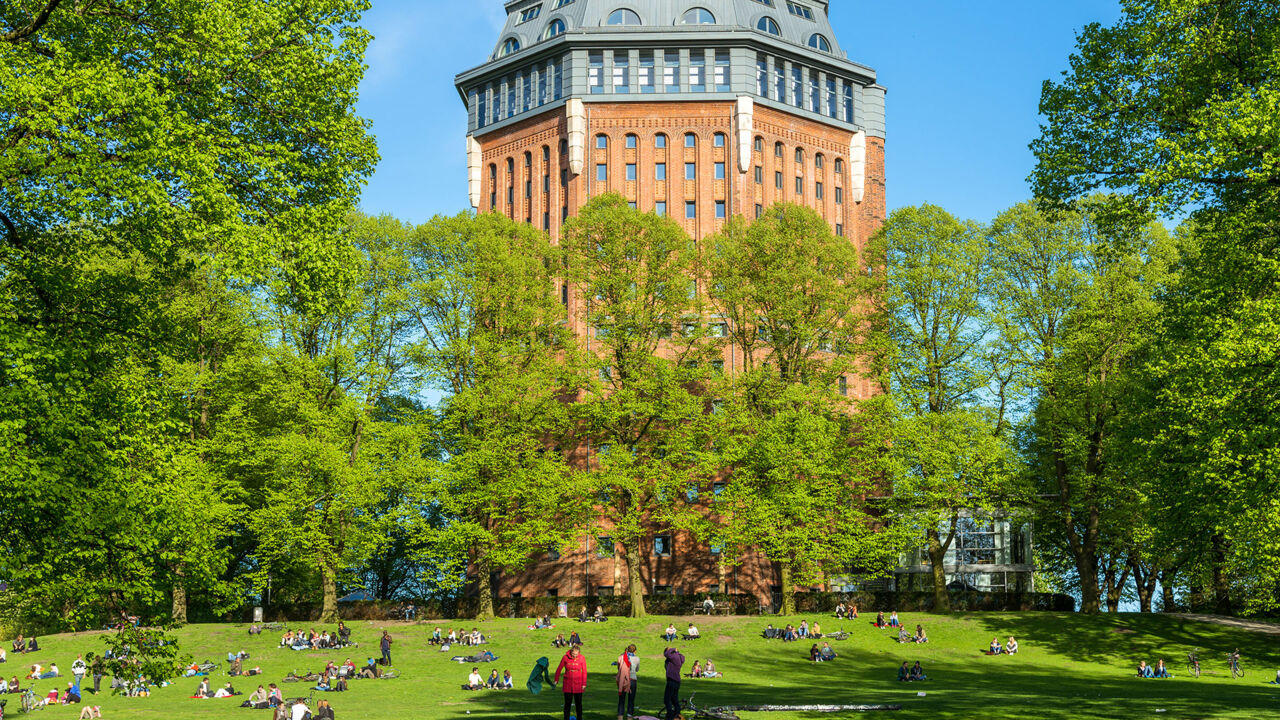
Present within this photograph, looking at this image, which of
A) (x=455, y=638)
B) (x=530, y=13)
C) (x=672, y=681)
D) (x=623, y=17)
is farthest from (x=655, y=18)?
(x=672, y=681)

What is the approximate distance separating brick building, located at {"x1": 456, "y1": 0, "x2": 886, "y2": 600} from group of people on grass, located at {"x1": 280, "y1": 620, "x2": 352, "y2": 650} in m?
29.6

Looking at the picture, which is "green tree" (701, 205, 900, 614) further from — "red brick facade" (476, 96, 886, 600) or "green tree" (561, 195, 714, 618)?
"red brick facade" (476, 96, 886, 600)

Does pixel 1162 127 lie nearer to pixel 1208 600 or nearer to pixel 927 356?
pixel 927 356

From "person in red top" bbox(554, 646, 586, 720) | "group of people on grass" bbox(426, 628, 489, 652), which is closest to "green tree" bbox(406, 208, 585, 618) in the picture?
"group of people on grass" bbox(426, 628, 489, 652)

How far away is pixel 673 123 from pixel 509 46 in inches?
615

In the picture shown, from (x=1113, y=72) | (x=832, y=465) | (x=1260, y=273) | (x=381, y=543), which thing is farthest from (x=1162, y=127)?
(x=381, y=543)

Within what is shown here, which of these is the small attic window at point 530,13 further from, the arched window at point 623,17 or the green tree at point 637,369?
the green tree at point 637,369

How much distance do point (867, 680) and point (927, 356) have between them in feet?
76.4

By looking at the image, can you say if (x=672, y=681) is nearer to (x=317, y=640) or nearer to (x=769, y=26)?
(x=317, y=640)

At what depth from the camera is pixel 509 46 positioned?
83.2 metres

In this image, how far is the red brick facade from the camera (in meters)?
75.1

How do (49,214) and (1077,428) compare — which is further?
(1077,428)

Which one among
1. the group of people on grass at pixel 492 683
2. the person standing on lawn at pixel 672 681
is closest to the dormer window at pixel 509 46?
the group of people on grass at pixel 492 683

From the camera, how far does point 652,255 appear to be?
60.4 m
